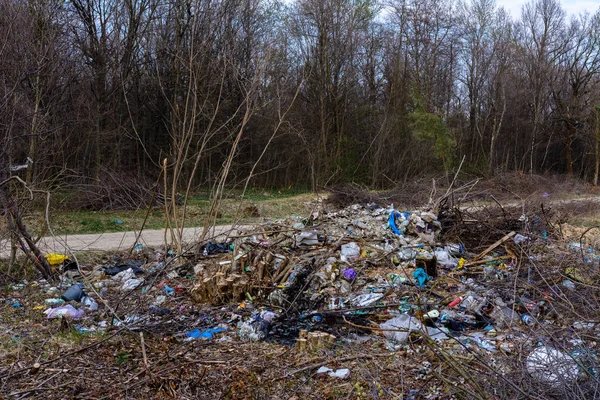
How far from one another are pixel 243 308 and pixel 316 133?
2062 cm

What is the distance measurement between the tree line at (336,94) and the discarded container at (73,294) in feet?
20.4

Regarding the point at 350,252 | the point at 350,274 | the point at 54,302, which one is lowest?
the point at 54,302

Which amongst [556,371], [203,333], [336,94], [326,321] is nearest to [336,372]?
[326,321]

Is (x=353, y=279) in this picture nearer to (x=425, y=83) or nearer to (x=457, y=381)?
(x=457, y=381)

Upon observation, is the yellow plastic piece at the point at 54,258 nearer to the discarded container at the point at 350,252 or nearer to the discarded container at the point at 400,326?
the discarded container at the point at 350,252

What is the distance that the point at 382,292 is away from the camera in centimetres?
580

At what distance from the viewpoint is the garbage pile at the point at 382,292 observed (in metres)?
3.96

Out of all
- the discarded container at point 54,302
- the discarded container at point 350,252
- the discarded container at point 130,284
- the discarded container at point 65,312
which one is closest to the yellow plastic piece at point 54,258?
the discarded container at point 130,284

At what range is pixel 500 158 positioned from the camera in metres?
32.1

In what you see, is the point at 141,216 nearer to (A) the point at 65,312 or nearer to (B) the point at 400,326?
(A) the point at 65,312

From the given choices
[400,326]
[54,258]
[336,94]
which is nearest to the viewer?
[400,326]

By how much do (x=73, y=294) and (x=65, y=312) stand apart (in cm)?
62

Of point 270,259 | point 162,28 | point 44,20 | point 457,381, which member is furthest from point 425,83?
point 457,381

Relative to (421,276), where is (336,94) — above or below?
above
